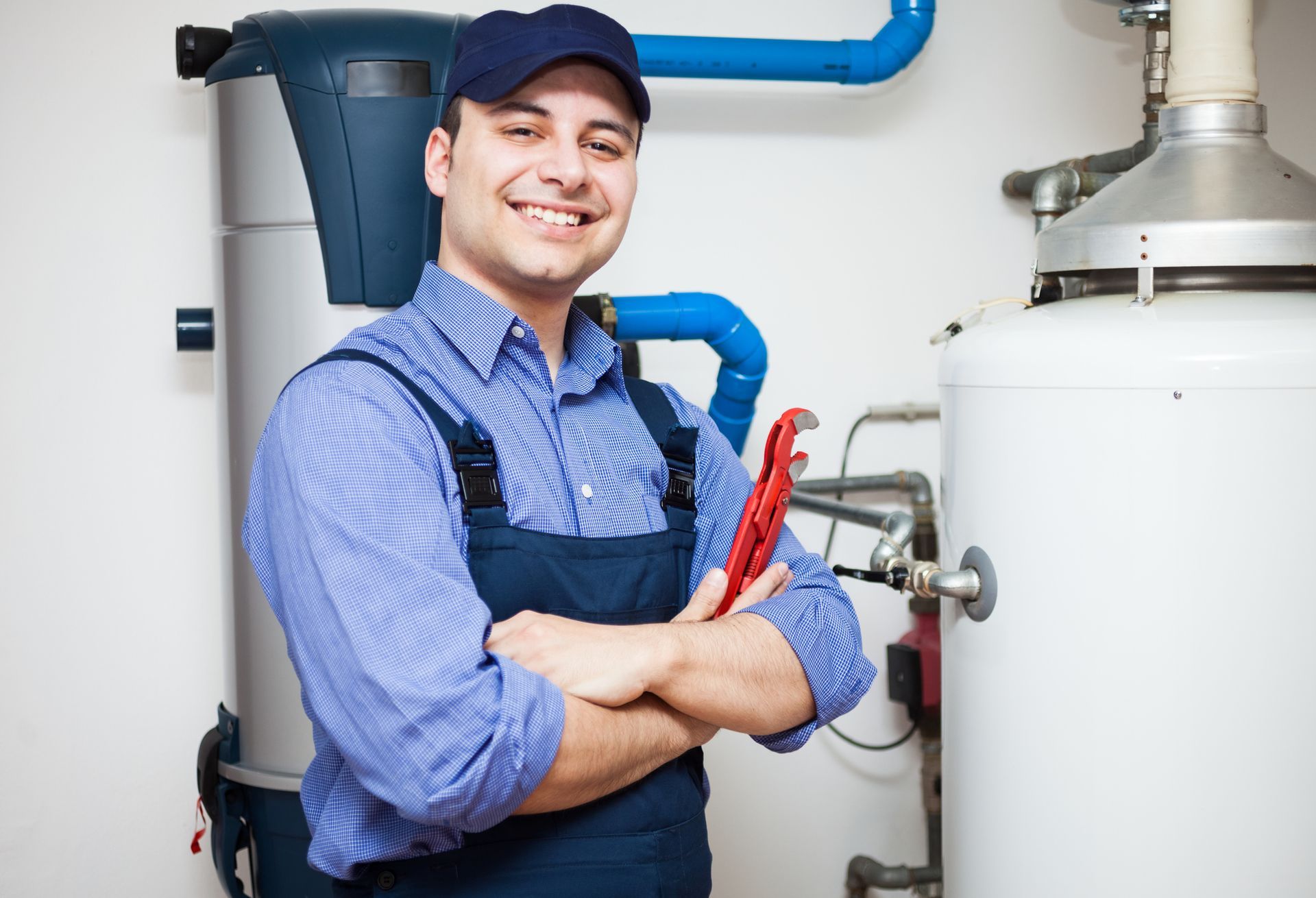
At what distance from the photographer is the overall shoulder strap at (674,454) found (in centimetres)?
112

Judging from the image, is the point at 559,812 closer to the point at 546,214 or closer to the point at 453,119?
the point at 546,214

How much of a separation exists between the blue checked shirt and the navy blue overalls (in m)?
0.02

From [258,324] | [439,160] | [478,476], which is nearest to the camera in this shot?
[478,476]

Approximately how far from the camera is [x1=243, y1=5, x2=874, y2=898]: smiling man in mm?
859

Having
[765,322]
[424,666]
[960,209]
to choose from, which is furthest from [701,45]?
[424,666]

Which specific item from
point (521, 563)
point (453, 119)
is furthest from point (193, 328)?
point (521, 563)

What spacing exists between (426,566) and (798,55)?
1.19m

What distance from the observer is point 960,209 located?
204 centimetres

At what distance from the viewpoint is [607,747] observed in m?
0.92

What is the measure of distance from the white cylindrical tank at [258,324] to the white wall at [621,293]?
0.42 metres

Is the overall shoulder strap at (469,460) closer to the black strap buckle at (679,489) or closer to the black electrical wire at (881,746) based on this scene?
the black strap buckle at (679,489)

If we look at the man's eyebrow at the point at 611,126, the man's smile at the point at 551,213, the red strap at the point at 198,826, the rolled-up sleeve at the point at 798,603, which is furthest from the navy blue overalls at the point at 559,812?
the red strap at the point at 198,826

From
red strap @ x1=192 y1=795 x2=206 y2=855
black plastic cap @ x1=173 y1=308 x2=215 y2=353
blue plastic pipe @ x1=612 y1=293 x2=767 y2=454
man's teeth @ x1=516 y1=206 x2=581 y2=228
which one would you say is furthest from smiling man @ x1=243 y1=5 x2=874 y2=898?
red strap @ x1=192 y1=795 x2=206 y2=855

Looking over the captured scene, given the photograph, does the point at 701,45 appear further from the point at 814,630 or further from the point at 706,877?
the point at 706,877
